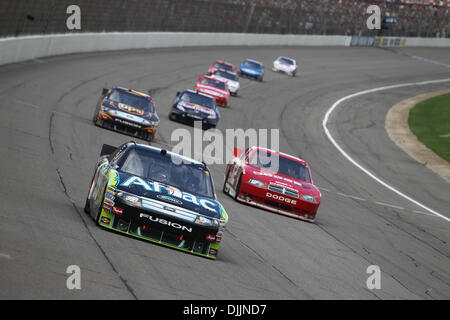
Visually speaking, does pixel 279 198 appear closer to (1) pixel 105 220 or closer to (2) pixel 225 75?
(1) pixel 105 220

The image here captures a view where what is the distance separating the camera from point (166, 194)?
1104 cm

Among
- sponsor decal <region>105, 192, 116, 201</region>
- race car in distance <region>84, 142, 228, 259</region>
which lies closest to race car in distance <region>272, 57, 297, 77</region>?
race car in distance <region>84, 142, 228, 259</region>

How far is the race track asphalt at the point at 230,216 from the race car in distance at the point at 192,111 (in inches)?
25.6

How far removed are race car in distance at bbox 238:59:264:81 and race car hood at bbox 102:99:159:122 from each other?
2694 centimetres

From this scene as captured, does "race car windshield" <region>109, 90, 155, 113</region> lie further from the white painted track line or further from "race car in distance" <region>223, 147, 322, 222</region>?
the white painted track line

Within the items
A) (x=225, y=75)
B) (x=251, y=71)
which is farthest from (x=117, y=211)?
(x=251, y=71)

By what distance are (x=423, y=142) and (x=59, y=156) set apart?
73.5ft

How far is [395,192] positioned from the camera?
24703 mm

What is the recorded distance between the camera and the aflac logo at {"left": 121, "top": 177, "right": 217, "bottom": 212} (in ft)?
36.4

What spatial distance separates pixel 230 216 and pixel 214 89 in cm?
2223

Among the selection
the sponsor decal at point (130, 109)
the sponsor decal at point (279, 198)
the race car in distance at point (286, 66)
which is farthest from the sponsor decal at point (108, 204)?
the race car in distance at point (286, 66)

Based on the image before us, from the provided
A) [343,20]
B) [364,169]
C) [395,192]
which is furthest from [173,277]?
[343,20]
